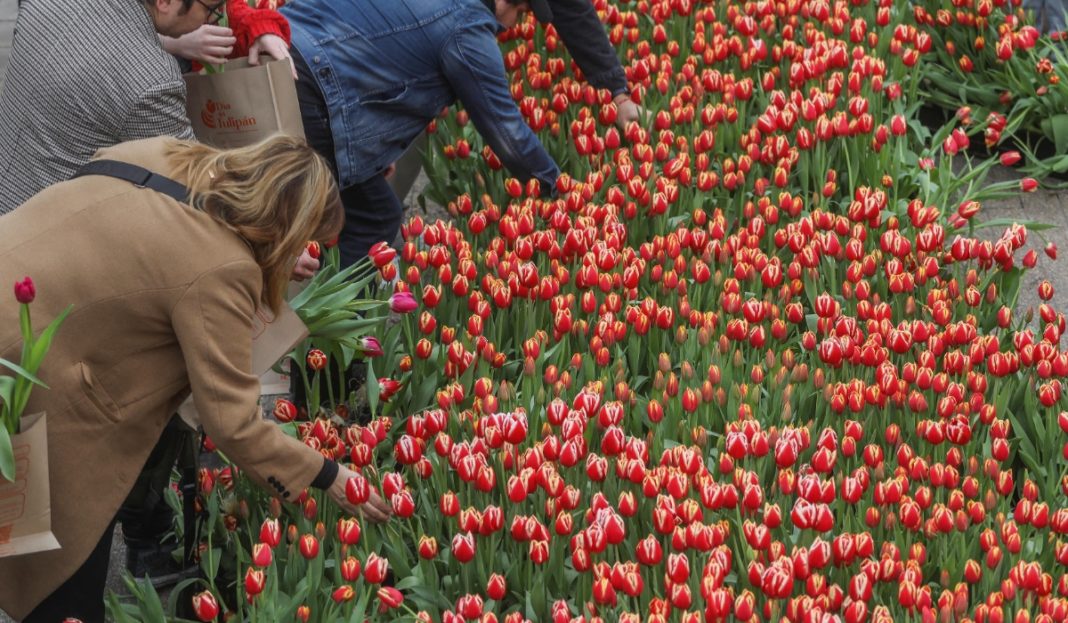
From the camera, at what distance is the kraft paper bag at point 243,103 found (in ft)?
11.1

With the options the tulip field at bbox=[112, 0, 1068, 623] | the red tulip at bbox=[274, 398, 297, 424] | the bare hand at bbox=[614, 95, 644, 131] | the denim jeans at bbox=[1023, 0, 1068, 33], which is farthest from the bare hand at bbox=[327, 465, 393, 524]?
the denim jeans at bbox=[1023, 0, 1068, 33]

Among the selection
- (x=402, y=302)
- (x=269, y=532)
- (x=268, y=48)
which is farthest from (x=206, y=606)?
(x=268, y=48)

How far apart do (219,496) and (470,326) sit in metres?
0.77

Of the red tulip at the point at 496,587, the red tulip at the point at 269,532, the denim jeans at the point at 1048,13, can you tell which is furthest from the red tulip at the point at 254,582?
the denim jeans at the point at 1048,13

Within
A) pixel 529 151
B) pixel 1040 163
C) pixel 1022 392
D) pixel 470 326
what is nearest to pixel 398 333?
pixel 470 326

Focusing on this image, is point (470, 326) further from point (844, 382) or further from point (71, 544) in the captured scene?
point (71, 544)

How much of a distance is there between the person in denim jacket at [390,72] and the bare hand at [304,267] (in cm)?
64

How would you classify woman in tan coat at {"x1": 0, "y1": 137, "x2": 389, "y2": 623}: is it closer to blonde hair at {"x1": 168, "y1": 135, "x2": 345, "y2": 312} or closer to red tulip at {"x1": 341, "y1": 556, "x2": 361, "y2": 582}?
blonde hair at {"x1": 168, "y1": 135, "x2": 345, "y2": 312}

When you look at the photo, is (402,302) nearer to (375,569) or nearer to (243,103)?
(243,103)

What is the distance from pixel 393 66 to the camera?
406 centimetres

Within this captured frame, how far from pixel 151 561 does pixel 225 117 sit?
1089 mm

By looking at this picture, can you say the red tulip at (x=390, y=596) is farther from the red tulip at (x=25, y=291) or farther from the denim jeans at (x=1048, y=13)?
the denim jeans at (x=1048, y=13)

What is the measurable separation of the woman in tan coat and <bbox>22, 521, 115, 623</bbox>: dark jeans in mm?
55

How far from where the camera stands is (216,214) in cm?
261
